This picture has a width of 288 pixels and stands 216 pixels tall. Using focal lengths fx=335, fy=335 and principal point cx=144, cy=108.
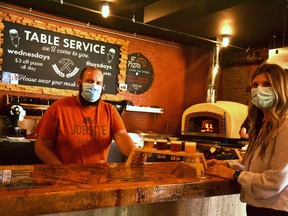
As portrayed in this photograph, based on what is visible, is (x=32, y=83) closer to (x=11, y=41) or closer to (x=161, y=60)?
(x=11, y=41)

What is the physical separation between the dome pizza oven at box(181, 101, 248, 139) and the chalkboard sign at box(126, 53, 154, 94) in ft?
3.28

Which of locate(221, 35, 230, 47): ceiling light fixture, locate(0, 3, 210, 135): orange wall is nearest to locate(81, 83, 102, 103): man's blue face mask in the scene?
locate(0, 3, 210, 135): orange wall

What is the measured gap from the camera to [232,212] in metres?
2.60

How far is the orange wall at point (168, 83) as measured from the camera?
6637mm

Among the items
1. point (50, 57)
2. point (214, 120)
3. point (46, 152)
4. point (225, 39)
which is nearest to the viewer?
point (46, 152)

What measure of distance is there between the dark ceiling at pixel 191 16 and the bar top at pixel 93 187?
126 inches

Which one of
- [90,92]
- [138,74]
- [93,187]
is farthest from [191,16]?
[93,187]

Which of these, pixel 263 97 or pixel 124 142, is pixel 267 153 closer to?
pixel 263 97

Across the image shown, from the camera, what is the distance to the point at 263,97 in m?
1.85

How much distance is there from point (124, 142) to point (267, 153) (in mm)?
1272

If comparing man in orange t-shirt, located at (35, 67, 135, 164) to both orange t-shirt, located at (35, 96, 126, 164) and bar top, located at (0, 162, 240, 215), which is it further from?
bar top, located at (0, 162, 240, 215)

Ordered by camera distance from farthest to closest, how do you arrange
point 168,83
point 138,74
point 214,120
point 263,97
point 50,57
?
1. point 168,83
2. point 138,74
3. point 214,120
4. point 50,57
5. point 263,97

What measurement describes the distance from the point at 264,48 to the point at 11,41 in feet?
15.9

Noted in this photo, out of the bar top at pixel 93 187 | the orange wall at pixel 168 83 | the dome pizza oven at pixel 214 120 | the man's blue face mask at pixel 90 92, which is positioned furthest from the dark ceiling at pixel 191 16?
the bar top at pixel 93 187
